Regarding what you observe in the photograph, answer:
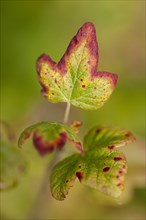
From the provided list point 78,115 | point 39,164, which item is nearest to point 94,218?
point 39,164

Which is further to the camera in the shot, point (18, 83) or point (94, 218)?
point (18, 83)

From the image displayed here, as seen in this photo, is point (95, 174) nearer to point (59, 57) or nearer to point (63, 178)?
point (63, 178)

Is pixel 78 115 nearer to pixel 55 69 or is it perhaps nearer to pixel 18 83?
pixel 18 83

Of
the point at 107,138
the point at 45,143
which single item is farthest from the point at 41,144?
the point at 107,138

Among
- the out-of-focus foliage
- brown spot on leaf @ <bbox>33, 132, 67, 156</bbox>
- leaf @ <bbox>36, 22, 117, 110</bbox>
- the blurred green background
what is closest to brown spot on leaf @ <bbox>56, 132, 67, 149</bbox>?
brown spot on leaf @ <bbox>33, 132, 67, 156</bbox>

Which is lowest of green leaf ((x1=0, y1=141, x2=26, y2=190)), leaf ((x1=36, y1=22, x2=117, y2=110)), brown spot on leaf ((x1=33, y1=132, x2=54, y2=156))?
green leaf ((x1=0, y1=141, x2=26, y2=190))

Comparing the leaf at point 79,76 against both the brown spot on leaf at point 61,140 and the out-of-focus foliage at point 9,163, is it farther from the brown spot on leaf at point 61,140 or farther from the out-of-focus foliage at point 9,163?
the out-of-focus foliage at point 9,163

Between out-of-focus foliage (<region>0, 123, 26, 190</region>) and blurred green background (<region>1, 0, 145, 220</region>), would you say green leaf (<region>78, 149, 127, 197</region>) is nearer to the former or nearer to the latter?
out-of-focus foliage (<region>0, 123, 26, 190</region>)
